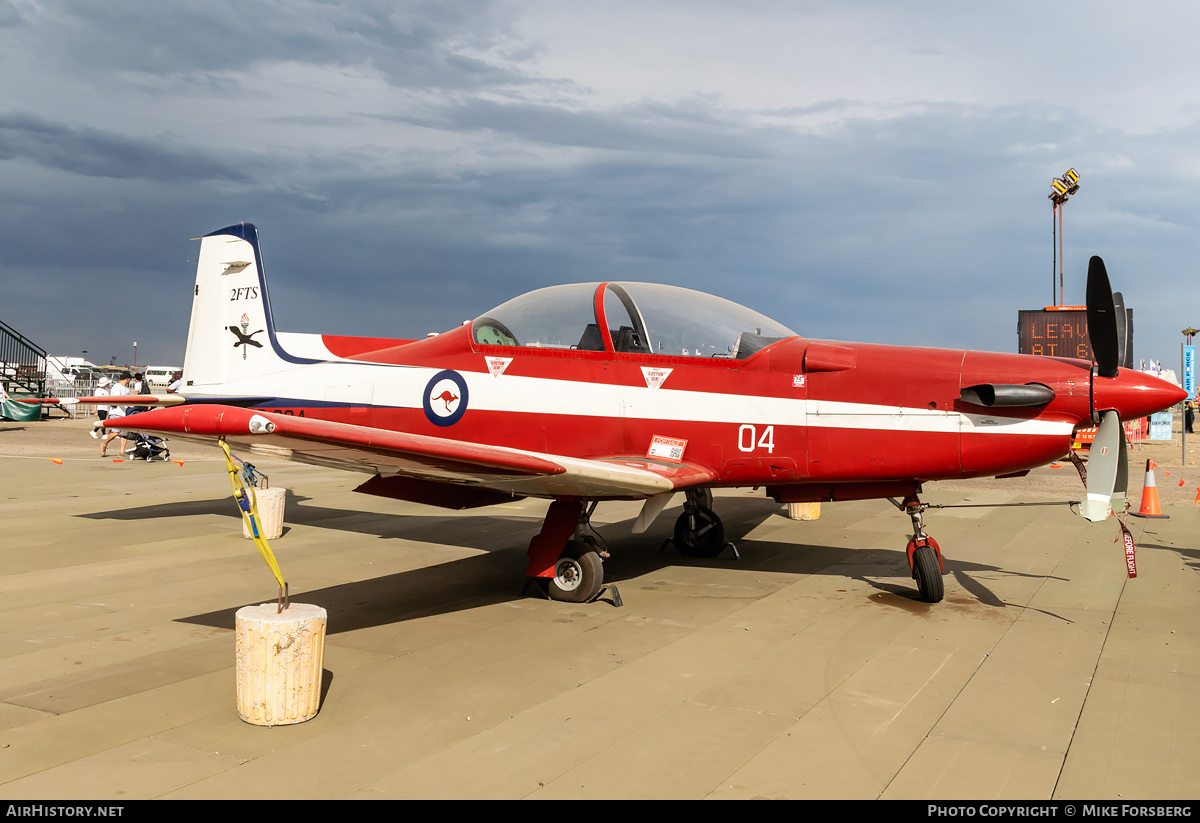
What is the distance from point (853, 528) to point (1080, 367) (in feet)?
15.5

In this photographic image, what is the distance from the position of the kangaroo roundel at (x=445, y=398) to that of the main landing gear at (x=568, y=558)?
1317mm

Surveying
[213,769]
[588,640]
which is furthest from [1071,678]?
[213,769]

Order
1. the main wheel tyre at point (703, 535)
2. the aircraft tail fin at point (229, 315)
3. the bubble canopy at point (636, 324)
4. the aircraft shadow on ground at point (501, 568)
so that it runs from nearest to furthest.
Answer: the aircraft shadow on ground at point (501, 568), the bubble canopy at point (636, 324), the main wheel tyre at point (703, 535), the aircraft tail fin at point (229, 315)

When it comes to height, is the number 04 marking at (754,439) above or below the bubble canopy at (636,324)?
below

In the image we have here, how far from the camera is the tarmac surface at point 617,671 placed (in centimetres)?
321

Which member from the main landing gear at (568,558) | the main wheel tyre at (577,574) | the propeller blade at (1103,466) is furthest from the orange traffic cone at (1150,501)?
the main wheel tyre at (577,574)

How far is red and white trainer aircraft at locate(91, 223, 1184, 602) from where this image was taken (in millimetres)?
5473

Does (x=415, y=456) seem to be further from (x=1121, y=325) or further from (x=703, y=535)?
(x=1121, y=325)

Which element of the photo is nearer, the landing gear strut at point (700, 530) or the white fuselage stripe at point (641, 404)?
the white fuselage stripe at point (641, 404)

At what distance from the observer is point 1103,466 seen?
5.49m

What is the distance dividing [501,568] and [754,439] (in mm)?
2810

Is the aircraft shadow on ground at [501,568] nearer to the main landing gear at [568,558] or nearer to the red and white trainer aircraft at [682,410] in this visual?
the main landing gear at [568,558]

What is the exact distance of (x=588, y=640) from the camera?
5.14 metres

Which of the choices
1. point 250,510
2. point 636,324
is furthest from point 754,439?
point 250,510
